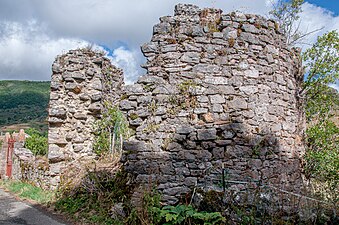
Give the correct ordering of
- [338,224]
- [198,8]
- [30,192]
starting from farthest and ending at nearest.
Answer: [30,192] < [198,8] < [338,224]

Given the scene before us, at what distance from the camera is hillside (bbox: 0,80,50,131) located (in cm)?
4212

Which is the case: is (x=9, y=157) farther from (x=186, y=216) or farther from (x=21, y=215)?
(x=186, y=216)

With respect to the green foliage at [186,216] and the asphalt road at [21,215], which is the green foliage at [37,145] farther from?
the green foliage at [186,216]

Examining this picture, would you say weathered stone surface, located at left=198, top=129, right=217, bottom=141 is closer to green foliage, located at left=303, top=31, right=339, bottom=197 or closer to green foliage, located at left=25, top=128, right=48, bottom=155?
green foliage, located at left=303, top=31, right=339, bottom=197

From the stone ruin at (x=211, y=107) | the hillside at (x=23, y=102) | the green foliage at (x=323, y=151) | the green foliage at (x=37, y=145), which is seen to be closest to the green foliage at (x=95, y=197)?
the stone ruin at (x=211, y=107)

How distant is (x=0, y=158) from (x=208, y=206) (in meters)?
11.0

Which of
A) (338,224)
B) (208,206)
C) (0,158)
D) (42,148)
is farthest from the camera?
(42,148)

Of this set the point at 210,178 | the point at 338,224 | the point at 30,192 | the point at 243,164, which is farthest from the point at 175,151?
the point at 30,192

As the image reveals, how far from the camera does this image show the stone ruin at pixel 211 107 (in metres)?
5.96

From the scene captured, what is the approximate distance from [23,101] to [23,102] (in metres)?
0.28

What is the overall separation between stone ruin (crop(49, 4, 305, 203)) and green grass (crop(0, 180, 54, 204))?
10.6ft

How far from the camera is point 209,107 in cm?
611

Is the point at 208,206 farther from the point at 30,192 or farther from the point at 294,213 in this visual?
the point at 30,192

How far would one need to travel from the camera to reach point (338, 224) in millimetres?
5094
